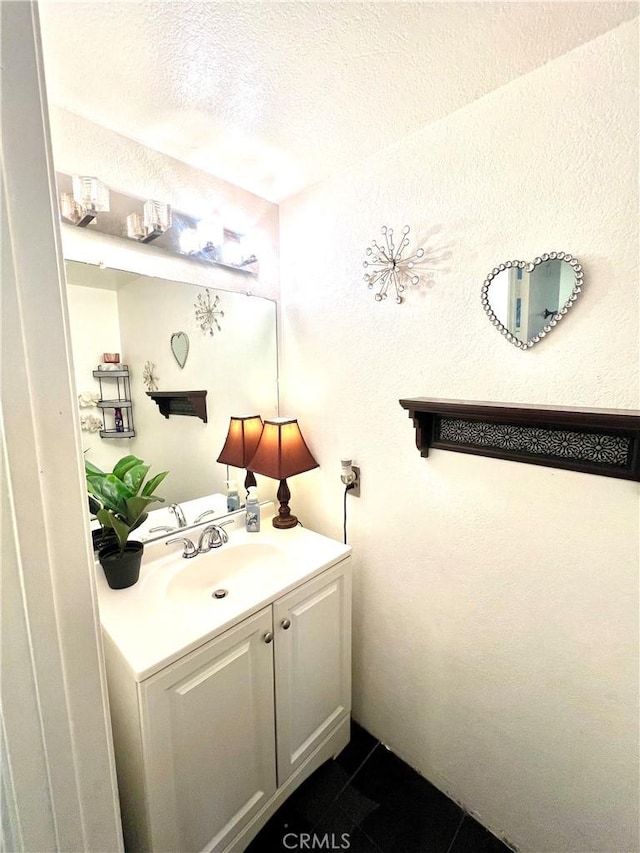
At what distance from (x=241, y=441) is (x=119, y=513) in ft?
1.92

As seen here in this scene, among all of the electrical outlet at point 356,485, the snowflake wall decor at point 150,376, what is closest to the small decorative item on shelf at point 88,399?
the snowflake wall decor at point 150,376

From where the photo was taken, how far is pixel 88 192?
1044 millimetres

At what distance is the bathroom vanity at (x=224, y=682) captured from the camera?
34.1 inches

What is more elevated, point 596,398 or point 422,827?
point 596,398

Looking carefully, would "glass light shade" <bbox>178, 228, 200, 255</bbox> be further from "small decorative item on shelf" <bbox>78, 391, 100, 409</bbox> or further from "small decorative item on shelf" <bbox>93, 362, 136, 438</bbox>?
"small decorative item on shelf" <bbox>78, 391, 100, 409</bbox>

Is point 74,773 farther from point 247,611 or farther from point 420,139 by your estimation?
point 420,139

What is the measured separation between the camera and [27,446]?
529 millimetres

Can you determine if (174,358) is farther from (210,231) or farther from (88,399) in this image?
(210,231)

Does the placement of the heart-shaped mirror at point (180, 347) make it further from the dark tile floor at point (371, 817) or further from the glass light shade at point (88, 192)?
the dark tile floor at point (371, 817)

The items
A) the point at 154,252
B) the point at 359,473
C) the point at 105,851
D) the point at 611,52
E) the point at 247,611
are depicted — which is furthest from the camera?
the point at 359,473

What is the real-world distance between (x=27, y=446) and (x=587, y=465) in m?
1.20

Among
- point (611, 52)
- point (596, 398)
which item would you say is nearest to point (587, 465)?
point (596, 398)

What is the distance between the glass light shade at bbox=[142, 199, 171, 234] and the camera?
46.3 inches

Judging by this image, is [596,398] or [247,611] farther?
[247,611]
